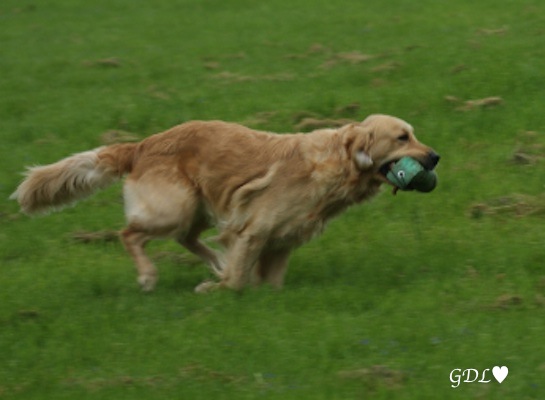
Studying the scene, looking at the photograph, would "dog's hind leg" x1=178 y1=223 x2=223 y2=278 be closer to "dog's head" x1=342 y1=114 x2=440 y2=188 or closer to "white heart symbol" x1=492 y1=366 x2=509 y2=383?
"dog's head" x1=342 y1=114 x2=440 y2=188

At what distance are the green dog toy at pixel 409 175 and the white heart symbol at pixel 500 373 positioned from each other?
2582mm

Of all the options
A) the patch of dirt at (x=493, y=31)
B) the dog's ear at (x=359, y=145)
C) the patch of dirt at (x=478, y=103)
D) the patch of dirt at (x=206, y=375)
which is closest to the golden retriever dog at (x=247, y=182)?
the dog's ear at (x=359, y=145)

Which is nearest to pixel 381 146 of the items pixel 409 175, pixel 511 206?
pixel 409 175

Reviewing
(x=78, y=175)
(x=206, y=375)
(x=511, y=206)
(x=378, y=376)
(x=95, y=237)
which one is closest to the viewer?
(x=378, y=376)

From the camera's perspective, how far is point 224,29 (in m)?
21.7

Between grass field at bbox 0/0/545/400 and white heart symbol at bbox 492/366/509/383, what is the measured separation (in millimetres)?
60

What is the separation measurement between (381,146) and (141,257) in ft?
8.09

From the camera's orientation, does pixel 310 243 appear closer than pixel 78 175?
No

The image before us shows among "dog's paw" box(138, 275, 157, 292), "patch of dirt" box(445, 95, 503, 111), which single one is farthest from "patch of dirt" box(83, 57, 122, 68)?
"dog's paw" box(138, 275, 157, 292)

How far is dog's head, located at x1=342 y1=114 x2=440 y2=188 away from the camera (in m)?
10.1

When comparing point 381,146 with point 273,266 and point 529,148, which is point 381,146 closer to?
point 273,266

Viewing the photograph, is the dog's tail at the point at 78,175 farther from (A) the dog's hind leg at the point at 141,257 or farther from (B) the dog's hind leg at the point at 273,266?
(B) the dog's hind leg at the point at 273,266

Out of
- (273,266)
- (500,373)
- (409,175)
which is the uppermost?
(409,175)

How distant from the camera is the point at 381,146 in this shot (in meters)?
10.1
